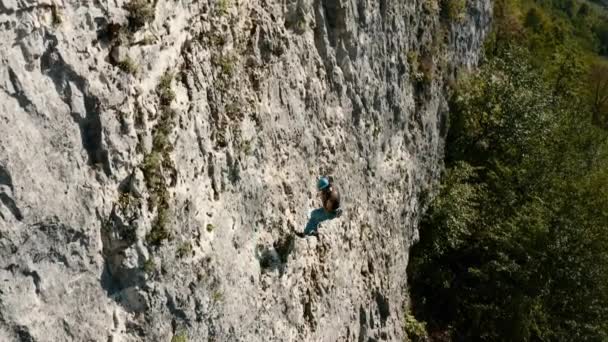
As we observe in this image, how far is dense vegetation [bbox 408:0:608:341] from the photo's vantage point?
17.0m

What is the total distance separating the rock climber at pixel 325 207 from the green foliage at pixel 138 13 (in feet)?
13.8

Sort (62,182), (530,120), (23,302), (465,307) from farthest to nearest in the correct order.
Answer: (530,120)
(465,307)
(62,182)
(23,302)

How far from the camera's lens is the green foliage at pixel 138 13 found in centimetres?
661

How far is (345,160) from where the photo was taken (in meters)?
12.8

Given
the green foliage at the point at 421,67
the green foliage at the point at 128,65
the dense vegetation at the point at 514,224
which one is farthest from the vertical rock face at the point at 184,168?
the dense vegetation at the point at 514,224

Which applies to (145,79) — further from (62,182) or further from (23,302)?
(23,302)

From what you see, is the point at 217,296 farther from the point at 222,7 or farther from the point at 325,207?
the point at 222,7

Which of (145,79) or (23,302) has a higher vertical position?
(145,79)

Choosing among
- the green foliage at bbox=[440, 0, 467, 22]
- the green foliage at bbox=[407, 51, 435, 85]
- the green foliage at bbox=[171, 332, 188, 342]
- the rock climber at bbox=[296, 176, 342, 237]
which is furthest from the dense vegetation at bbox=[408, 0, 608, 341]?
the green foliage at bbox=[171, 332, 188, 342]

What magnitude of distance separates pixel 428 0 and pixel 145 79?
13507 millimetres

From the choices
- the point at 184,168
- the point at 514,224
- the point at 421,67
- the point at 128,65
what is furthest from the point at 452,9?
the point at 128,65

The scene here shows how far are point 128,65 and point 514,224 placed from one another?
14.7 meters

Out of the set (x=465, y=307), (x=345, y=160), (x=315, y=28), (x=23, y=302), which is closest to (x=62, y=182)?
(x=23, y=302)

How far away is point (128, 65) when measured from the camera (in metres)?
6.57
